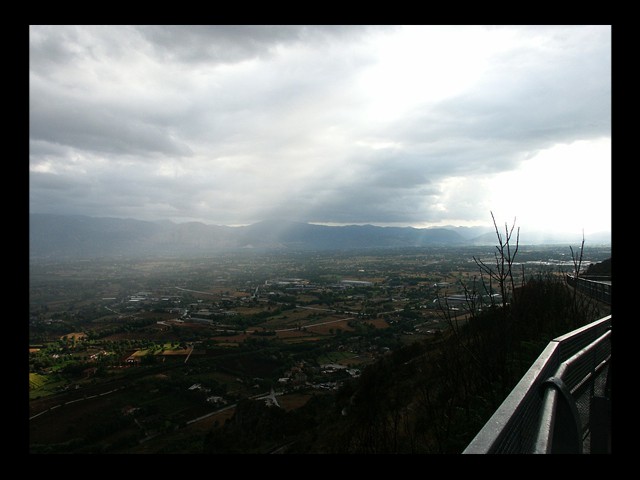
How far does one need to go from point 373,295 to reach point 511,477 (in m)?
38.9

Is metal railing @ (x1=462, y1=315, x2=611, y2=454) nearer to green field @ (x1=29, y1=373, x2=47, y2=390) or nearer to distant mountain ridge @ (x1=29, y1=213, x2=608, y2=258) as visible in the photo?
green field @ (x1=29, y1=373, x2=47, y2=390)

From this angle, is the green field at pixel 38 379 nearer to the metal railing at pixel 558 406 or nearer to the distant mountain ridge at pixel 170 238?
the metal railing at pixel 558 406

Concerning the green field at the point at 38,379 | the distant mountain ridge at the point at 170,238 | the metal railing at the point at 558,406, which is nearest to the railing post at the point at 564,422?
the metal railing at the point at 558,406

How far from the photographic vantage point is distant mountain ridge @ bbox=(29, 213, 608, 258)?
9100 centimetres

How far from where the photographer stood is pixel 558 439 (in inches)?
78.5

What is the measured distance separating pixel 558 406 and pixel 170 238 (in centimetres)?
13285

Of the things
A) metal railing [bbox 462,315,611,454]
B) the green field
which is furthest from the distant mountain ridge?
metal railing [bbox 462,315,611,454]

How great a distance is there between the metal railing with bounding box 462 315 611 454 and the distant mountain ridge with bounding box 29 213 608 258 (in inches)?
2786

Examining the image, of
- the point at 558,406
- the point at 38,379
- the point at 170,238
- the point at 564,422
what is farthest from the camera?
the point at 170,238

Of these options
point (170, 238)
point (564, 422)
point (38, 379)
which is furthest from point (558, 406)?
point (170, 238)

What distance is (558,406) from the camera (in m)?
1.90

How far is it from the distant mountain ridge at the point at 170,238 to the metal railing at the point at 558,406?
232 feet

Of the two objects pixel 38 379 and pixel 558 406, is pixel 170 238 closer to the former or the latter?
pixel 38 379
